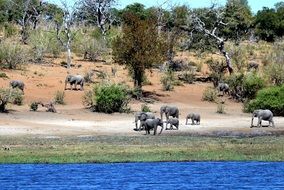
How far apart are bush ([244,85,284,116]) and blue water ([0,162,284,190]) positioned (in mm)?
17433

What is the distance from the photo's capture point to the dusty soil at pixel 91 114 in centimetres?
3553

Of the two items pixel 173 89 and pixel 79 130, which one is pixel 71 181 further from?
pixel 173 89

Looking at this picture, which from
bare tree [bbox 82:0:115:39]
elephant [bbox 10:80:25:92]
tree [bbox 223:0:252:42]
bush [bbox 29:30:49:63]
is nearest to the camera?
elephant [bbox 10:80:25:92]

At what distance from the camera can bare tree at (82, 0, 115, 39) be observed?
66.3 m

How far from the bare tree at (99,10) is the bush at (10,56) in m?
13.0

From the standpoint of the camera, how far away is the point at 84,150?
28.5m

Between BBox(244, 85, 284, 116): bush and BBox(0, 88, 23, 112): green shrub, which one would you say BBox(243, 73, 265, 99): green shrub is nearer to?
BBox(244, 85, 284, 116): bush

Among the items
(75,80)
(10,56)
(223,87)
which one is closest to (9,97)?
(75,80)

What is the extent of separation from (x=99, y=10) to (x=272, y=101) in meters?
26.7

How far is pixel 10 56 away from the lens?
5312cm

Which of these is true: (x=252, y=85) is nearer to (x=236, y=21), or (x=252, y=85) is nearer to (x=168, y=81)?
(x=168, y=81)

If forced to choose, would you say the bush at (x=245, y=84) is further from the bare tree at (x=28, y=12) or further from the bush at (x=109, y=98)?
the bare tree at (x=28, y=12)

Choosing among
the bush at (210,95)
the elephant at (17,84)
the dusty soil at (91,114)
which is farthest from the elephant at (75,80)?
the bush at (210,95)

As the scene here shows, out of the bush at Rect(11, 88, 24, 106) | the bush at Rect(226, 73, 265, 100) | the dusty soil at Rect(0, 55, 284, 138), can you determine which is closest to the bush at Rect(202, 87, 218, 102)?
the dusty soil at Rect(0, 55, 284, 138)
